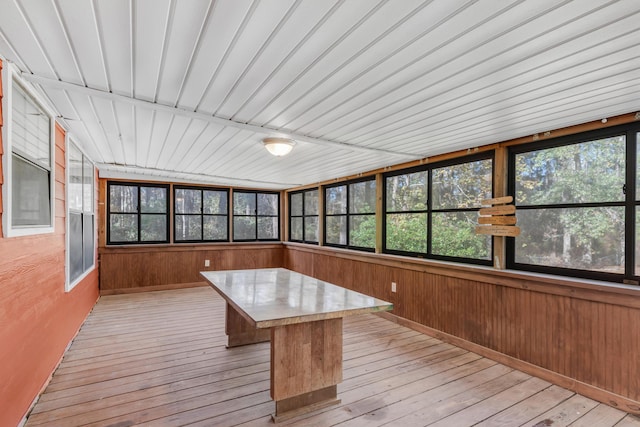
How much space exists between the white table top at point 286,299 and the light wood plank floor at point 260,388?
723 mm

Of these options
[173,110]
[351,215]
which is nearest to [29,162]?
[173,110]

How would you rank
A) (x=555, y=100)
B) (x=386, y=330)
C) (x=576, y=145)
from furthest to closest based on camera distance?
1. (x=386, y=330)
2. (x=576, y=145)
3. (x=555, y=100)

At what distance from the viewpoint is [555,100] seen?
2029 mm

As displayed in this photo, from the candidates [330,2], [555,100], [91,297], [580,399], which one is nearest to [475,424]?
[580,399]

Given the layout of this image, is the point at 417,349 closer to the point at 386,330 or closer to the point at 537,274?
the point at 386,330

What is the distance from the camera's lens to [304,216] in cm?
674

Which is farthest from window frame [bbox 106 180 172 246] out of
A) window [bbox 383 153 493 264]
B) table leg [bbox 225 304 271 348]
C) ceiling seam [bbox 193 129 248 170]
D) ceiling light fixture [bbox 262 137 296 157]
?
window [bbox 383 153 493 264]

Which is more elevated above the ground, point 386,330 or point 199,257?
point 199,257

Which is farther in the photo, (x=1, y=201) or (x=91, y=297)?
(x=91, y=297)

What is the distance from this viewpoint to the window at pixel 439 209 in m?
3.40

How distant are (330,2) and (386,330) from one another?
142 inches

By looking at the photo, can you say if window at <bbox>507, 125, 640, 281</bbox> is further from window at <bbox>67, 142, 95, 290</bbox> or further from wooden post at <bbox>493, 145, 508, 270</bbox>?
window at <bbox>67, 142, 95, 290</bbox>

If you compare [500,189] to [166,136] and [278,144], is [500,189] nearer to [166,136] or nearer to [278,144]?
[278,144]

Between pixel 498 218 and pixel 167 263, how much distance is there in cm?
562
